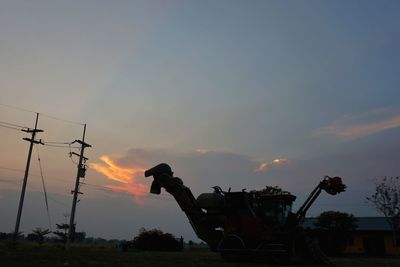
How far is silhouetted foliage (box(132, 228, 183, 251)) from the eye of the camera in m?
→ 39.8

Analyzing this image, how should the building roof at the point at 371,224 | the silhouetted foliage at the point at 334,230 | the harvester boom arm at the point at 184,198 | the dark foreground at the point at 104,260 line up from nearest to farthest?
1. the dark foreground at the point at 104,260
2. the harvester boom arm at the point at 184,198
3. the silhouetted foliage at the point at 334,230
4. the building roof at the point at 371,224

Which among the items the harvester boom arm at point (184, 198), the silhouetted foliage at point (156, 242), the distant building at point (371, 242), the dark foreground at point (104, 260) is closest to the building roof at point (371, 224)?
the distant building at point (371, 242)

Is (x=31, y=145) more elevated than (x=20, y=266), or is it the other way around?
(x=31, y=145)

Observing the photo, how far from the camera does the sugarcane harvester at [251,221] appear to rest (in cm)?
2050

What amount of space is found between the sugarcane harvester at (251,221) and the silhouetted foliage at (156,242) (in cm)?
1733

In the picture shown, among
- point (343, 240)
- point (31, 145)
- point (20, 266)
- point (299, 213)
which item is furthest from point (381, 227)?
point (20, 266)

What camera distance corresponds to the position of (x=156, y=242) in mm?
40000

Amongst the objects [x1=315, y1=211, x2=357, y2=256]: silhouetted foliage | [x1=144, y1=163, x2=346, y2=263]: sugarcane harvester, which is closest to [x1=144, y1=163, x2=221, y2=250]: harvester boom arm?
[x1=144, y1=163, x2=346, y2=263]: sugarcane harvester

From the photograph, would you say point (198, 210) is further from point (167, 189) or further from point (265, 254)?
point (265, 254)

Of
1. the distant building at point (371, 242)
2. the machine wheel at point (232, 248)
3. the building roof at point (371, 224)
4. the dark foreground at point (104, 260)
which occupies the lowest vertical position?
the dark foreground at point (104, 260)

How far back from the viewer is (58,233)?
206ft

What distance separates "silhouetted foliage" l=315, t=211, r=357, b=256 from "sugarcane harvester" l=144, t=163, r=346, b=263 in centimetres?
1601

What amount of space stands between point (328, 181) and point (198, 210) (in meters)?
7.45

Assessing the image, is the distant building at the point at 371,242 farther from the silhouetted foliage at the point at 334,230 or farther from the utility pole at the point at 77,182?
the utility pole at the point at 77,182
